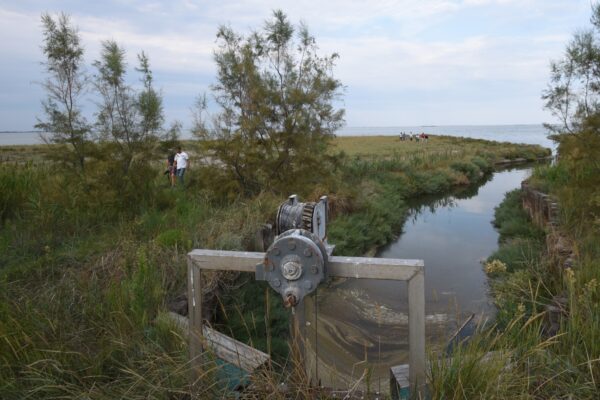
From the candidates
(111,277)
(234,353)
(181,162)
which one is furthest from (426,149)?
(234,353)

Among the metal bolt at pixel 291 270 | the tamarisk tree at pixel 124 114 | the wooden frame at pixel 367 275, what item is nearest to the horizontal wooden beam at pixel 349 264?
the wooden frame at pixel 367 275

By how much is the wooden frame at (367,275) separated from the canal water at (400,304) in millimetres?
299

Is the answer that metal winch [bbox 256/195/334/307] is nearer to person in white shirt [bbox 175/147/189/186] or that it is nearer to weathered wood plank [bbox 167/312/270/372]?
weathered wood plank [bbox 167/312/270/372]

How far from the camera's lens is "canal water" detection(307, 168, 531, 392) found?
5445 millimetres

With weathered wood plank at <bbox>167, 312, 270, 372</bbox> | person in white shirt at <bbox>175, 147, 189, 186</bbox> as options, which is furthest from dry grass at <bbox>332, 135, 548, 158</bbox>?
weathered wood plank at <bbox>167, 312, 270, 372</bbox>

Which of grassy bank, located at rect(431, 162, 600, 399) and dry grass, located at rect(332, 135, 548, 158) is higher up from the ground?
dry grass, located at rect(332, 135, 548, 158)

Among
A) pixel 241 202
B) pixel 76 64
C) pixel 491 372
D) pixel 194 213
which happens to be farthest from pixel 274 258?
pixel 76 64

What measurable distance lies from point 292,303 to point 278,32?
9726 mm

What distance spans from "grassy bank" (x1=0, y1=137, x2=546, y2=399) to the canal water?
77 centimetres

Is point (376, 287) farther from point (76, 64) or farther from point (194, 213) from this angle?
point (76, 64)

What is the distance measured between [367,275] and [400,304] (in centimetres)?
562

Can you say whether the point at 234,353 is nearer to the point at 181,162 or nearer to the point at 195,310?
the point at 195,310

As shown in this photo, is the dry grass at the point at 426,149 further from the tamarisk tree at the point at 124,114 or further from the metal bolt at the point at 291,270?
the metal bolt at the point at 291,270

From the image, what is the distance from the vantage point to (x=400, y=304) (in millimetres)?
7801
